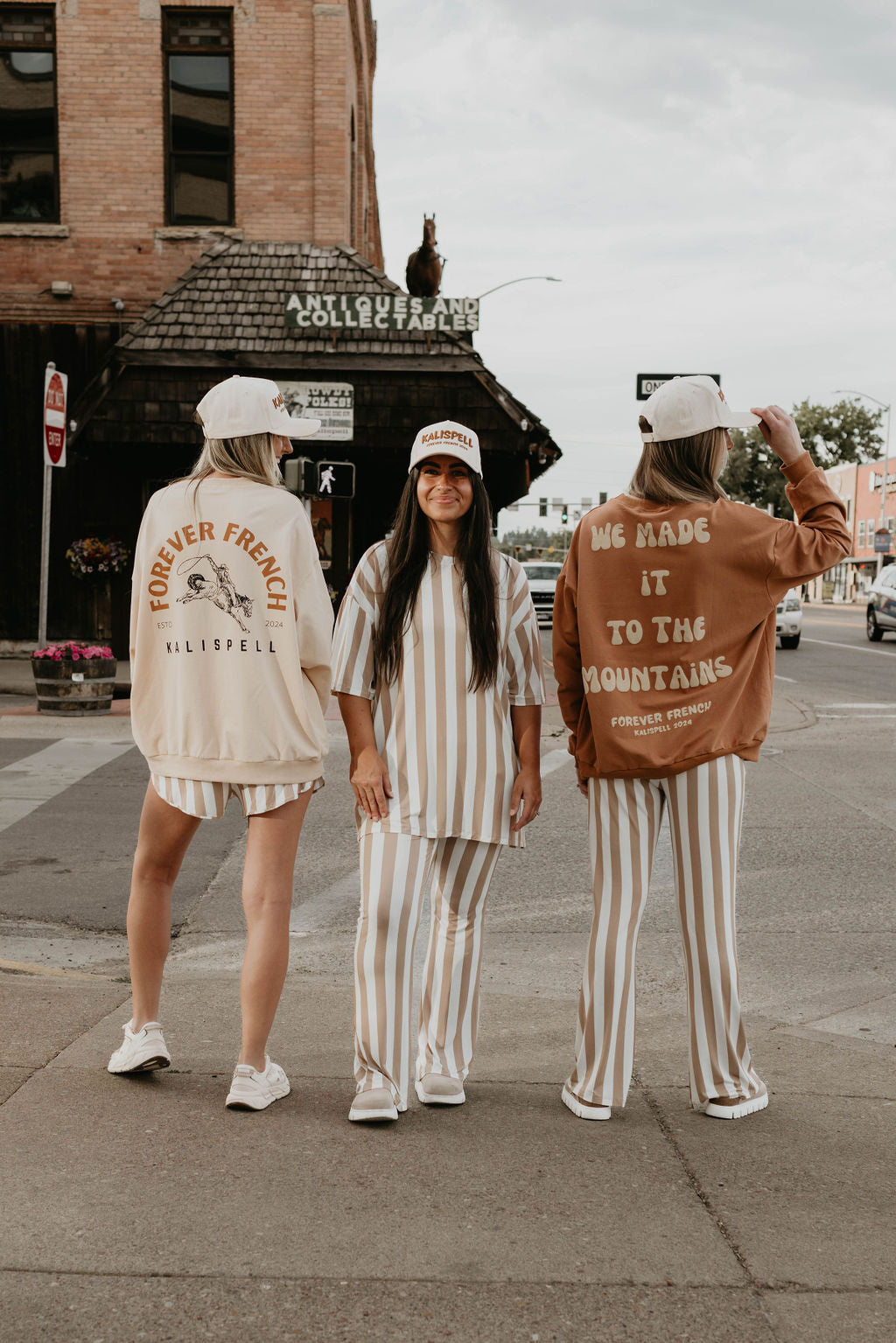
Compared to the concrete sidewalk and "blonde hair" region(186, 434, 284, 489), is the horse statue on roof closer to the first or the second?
the concrete sidewalk

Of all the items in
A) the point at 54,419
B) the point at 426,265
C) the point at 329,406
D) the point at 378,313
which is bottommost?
the point at 54,419

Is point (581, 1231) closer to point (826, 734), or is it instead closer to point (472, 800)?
point (472, 800)

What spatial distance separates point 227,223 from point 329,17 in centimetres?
300

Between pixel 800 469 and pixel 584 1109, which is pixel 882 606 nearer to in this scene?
pixel 800 469

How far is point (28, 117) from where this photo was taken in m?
17.4

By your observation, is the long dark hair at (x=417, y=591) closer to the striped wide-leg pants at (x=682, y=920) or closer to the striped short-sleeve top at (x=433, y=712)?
the striped short-sleeve top at (x=433, y=712)

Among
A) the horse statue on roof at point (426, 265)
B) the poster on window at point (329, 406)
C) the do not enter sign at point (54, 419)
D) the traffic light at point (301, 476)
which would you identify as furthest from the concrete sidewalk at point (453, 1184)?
the horse statue on roof at point (426, 265)

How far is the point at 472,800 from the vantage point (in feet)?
11.0

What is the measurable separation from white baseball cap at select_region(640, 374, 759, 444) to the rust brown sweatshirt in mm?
191

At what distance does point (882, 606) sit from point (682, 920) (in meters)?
25.6

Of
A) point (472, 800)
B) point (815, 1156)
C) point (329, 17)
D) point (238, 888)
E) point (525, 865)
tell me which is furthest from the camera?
point (329, 17)

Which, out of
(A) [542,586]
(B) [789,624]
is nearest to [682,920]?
(B) [789,624]

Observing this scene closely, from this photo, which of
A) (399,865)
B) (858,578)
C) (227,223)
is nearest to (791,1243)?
(399,865)

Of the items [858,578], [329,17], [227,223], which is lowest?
[858,578]
